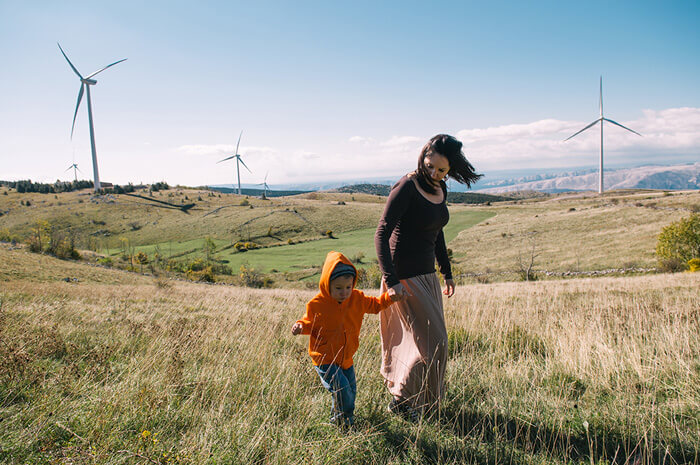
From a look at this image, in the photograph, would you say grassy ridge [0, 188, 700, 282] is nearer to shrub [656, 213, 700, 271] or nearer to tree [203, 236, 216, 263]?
tree [203, 236, 216, 263]

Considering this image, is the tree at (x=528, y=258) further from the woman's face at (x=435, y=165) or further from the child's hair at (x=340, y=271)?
the child's hair at (x=340, y=271)

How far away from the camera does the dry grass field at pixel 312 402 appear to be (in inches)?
88.4

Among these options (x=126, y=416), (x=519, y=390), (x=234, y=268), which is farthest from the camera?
(x=234, y=268)

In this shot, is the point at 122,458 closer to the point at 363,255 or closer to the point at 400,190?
the point at 400,190

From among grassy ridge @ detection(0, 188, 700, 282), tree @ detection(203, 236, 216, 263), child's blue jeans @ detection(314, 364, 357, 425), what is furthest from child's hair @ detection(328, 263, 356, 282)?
tree @ detection(203, 236, 216, 263)

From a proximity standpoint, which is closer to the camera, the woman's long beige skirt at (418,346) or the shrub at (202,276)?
the woman's long beige skirt at (418,346)

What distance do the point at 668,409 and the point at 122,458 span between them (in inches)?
156

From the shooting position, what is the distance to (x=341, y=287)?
2738 mm

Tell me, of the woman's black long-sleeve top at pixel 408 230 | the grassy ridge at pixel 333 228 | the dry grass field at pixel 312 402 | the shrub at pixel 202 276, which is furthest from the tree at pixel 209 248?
the woman's black long-sleeve top at pixel 408 230

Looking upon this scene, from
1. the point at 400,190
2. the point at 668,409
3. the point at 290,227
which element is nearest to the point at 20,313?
the point at 400,190

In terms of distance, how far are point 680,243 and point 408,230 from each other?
3668 cm

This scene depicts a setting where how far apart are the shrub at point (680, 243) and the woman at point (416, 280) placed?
34.2m

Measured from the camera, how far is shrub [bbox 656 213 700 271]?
27922 mm

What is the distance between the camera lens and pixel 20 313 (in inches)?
202
